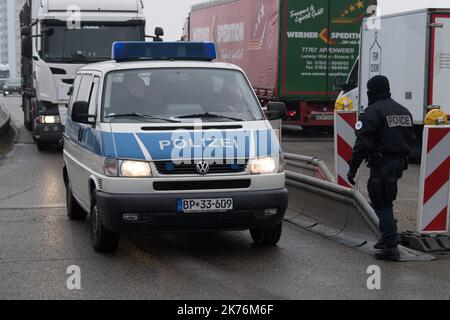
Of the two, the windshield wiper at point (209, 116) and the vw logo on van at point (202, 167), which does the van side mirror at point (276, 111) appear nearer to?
the windshield wiper at point (209, 116)

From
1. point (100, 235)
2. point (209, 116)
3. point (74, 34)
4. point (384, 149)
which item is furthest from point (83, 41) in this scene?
point (384, 149)

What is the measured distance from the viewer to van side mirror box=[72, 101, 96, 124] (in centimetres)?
875

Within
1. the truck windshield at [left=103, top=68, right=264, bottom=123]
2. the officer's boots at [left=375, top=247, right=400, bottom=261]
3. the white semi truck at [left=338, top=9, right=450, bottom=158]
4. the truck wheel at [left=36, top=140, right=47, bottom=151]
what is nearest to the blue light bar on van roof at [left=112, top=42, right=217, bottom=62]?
the truck windshield at [left=103, top=68, right=264, bottom=123]

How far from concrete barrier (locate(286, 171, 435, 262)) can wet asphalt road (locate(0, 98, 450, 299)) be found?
23cm

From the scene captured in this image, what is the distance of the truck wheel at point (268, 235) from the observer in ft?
28.8

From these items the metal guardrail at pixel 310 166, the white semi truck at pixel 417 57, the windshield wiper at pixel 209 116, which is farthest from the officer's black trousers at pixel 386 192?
the white semi truck at pixel 417 57

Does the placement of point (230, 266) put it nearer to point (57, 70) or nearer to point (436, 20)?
point (436, 20)

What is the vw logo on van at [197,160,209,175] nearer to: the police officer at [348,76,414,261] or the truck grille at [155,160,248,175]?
the truck grille at [155,160,248,175]

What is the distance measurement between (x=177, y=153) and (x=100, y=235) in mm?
1196

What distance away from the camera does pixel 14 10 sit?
192000mm

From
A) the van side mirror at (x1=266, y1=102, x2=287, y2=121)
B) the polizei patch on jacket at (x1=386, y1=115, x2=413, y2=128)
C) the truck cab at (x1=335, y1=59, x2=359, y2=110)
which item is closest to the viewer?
the polizei patch on jacket at (x1=386, y1=115, x2=413, y2=128)

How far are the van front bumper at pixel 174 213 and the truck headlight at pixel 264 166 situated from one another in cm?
20

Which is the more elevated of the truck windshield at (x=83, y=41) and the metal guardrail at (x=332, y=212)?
the truck windshield at (x=83, y=41)
